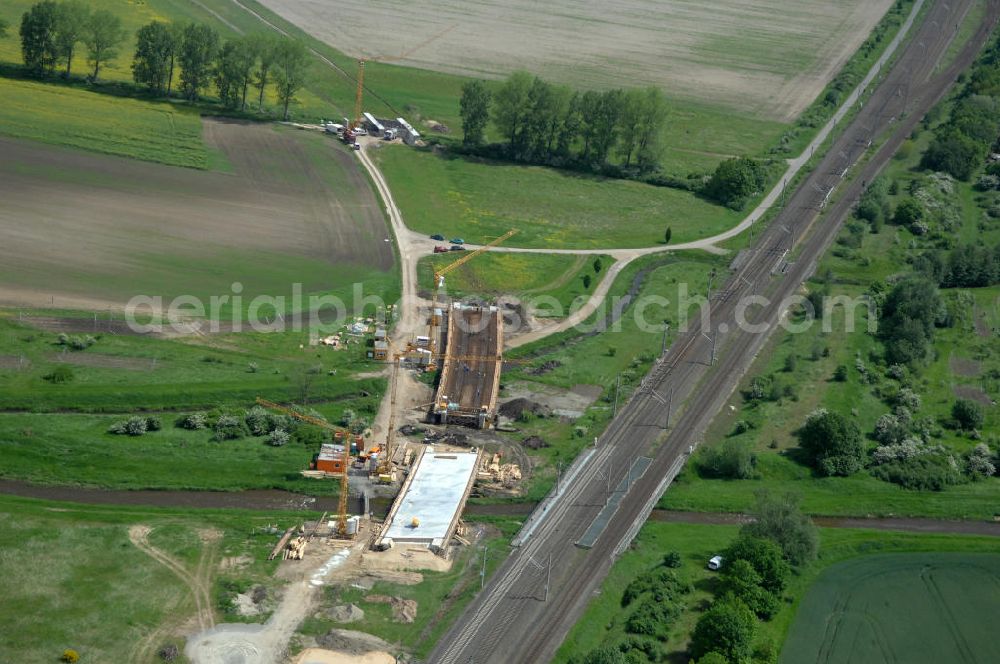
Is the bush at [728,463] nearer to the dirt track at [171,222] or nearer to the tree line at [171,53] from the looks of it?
the dirt track at [171,222]

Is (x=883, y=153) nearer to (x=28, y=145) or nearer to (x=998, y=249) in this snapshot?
(x=998, y=249)

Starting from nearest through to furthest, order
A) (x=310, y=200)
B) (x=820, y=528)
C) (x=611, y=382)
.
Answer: (x=820, y=528) → (x=611, y=382) → (x=310, y=200)

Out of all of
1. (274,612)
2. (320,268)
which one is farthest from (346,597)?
(320,268)

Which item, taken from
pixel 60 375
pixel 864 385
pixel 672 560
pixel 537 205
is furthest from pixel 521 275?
pixel 672 560

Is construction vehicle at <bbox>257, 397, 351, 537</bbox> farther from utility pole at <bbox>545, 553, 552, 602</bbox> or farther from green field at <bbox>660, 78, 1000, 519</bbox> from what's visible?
green field at <bbox>660, 78, 1000, 519</bbox>

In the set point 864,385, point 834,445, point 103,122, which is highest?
point 103,122

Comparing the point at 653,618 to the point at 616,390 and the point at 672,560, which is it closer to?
the point at 672,560

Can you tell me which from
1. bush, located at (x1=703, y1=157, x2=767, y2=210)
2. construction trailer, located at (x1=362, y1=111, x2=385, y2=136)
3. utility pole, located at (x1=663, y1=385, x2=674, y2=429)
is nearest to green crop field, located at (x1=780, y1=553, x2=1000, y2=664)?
utility pole, located at (x1=663, y1=385, x2=674, y2=429)
